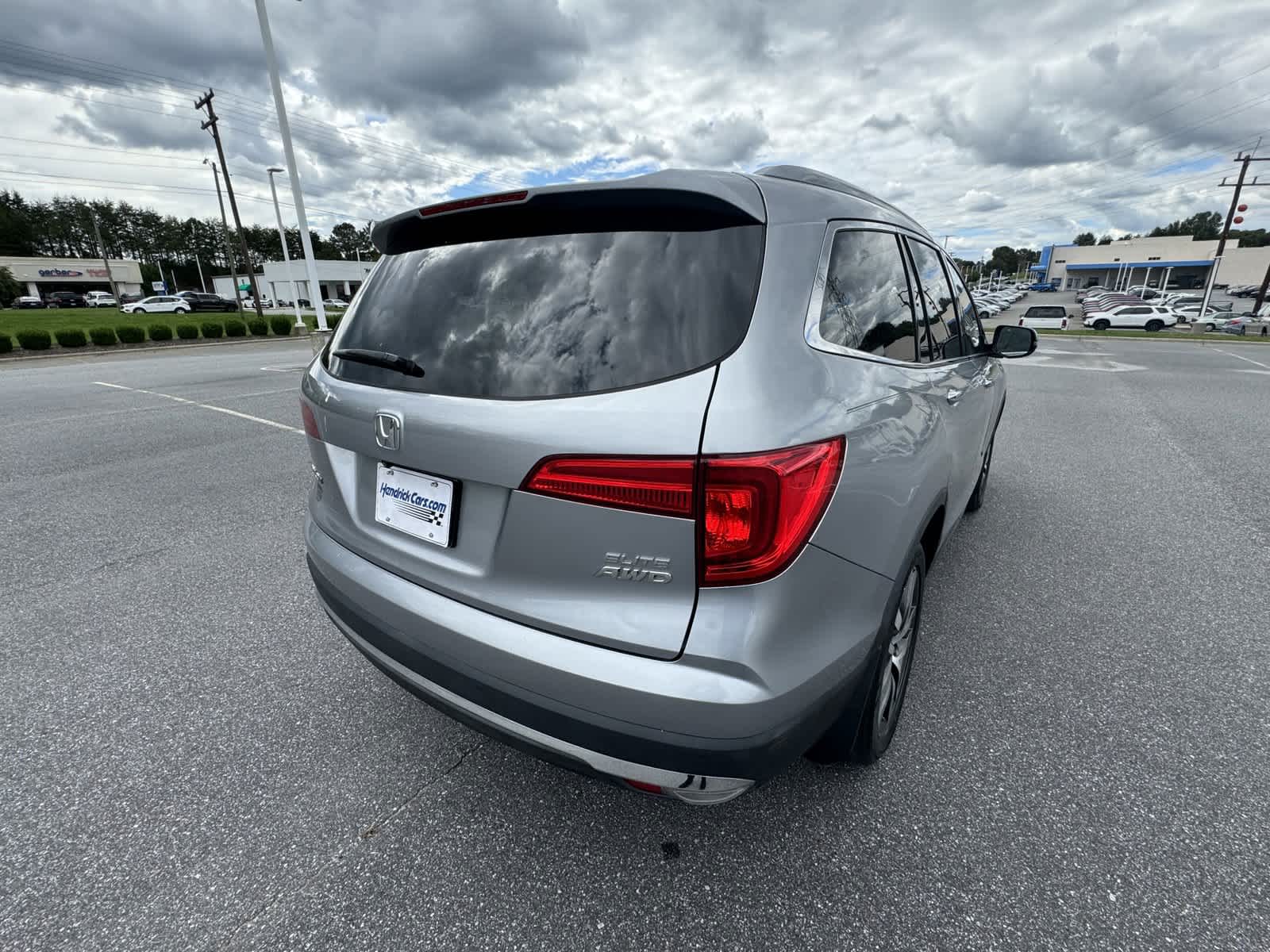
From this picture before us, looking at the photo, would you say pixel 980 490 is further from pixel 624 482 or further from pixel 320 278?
pixel 320 278

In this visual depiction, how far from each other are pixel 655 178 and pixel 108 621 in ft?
11.0

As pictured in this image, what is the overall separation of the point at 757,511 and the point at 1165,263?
10476cm

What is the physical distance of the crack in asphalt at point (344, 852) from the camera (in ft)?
5.12

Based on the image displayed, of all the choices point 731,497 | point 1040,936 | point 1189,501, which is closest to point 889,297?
point 731,497

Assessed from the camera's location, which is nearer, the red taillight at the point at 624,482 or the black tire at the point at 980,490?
the red taillight at the point at 624,482

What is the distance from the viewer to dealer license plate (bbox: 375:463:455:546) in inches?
62.6

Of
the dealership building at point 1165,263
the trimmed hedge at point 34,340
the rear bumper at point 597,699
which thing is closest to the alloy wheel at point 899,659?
the rear bumper at point 597,699

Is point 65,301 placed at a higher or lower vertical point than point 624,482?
lower

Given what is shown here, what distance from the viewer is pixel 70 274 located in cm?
7675

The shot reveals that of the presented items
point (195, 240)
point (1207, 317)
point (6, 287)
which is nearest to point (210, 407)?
point (1207, 317)

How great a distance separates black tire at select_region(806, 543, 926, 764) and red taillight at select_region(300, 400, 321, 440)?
5.92 ft

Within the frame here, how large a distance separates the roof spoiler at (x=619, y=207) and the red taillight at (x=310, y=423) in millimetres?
791

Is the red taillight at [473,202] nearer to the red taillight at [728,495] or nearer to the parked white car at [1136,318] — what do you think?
the red taillight at [728,495]

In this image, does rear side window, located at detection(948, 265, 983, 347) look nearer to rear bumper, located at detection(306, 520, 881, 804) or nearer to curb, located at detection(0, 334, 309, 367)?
rear bumper, located at detection(306, 520, 881, 804)
